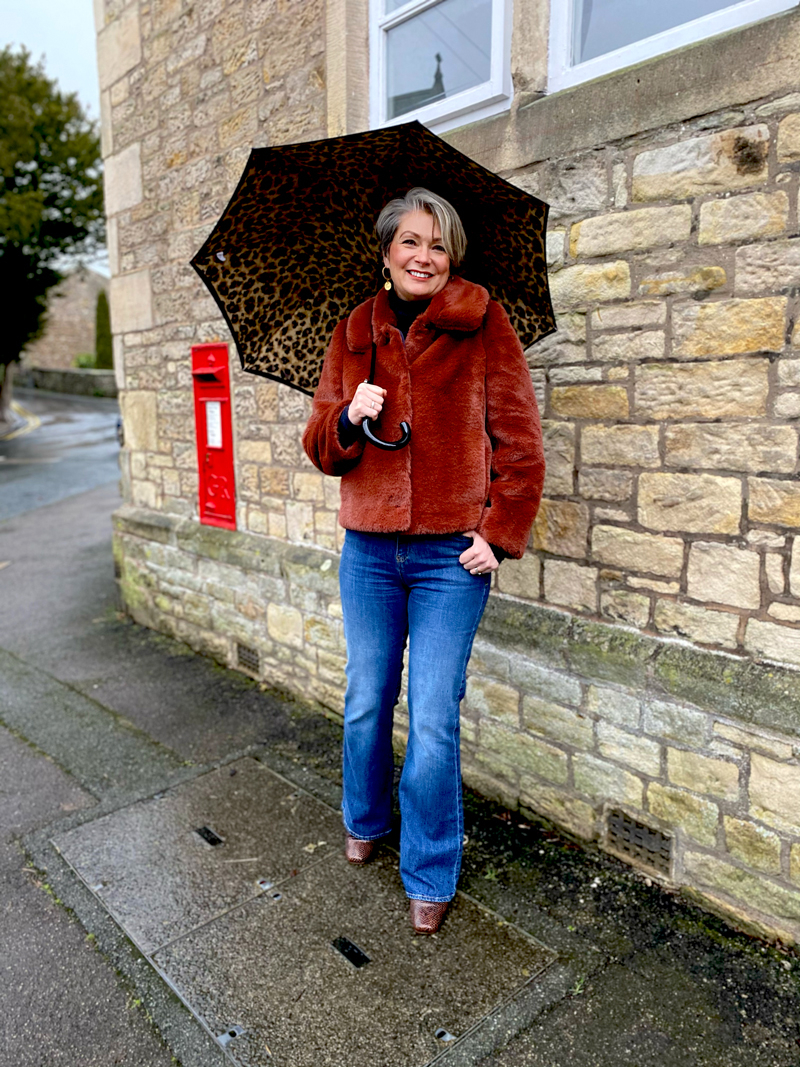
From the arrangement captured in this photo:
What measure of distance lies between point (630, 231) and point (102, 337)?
40004 millimetres

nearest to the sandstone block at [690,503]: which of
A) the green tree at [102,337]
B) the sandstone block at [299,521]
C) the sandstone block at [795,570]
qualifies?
the sandstone block at [795,570]

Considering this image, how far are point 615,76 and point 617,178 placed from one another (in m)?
0.31

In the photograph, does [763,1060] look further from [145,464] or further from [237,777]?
[145,464]

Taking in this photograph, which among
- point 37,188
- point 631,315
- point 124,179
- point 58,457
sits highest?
point 37,188

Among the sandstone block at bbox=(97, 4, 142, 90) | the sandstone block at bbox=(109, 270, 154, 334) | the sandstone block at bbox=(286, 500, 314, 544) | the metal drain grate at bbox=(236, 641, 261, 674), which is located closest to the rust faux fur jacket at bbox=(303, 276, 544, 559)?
the sandstone block at bbox=(286, 500, 314, 544)

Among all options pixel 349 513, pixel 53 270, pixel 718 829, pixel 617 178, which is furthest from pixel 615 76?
pixel 53 270

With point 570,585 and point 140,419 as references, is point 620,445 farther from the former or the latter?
point 140,419

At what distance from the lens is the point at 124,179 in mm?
5348

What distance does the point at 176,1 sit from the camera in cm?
462

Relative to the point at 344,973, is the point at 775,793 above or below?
above

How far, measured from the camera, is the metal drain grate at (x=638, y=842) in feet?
9.14

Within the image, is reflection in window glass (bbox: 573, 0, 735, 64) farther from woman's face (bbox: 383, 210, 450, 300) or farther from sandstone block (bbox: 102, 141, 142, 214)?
sandstone block (bbox: 102, 141, 142, 214)

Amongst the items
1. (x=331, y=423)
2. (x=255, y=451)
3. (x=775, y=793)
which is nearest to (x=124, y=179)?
(x=255, y=451)

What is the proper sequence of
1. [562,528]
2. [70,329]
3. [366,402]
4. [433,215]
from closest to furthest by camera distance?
[366,402]
[433,215]
[562,528]
[70,329]
